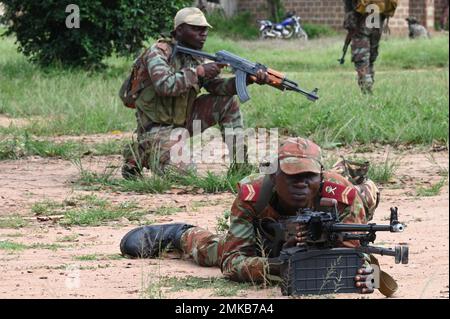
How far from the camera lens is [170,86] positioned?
29.1 ft

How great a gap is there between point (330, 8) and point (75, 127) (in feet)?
57.2

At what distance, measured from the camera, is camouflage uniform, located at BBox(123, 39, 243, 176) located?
357 inches

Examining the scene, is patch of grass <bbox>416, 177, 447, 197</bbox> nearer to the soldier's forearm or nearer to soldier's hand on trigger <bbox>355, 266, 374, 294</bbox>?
the soldier's forearm

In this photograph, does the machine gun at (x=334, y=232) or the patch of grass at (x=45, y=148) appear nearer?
the machine gun at (x=334, y=232)

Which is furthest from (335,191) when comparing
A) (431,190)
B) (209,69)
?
(209,69)

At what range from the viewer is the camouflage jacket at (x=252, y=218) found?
17.8ft

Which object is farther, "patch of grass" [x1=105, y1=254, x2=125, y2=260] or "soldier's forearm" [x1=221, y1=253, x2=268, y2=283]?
"patch of grass" [x1=105, y1=254, x2=125, y2=260]

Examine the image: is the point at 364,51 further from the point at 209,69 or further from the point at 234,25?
the point at 234,25

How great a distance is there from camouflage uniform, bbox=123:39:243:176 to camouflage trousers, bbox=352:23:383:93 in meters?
5.55

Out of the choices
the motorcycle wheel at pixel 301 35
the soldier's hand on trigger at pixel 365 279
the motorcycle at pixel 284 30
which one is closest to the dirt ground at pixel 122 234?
the soldier's hand on trigger at pixel 365 279

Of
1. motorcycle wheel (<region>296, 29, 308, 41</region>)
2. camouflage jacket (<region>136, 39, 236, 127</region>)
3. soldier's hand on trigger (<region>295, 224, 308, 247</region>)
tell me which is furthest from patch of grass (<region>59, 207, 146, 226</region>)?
motorcycle wheel (<region>296, 29, 308, 41</region>)

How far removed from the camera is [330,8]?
2847cm

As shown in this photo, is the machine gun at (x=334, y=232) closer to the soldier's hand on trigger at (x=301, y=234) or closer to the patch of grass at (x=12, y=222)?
the soldier's hand on trigger at (x=301, y=234)

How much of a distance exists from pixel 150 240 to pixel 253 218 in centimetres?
101
